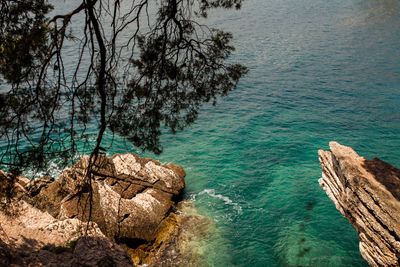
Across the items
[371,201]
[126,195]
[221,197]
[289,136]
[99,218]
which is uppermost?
[371,201]

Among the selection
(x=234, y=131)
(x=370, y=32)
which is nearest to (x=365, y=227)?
(x=234, y=131)

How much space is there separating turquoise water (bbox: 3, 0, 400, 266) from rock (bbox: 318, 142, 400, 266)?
2.79m

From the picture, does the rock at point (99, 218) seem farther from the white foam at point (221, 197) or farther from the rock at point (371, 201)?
the rock at point (371, 201)

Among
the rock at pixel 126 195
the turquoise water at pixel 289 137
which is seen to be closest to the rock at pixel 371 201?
the turquoise water at pixel 289 137

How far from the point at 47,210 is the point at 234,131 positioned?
527 inches

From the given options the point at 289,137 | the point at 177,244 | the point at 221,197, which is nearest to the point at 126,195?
the point at 177,244

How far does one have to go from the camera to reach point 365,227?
8.44 metres

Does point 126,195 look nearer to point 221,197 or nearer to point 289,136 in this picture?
point 221,197

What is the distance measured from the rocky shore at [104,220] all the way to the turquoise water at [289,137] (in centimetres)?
139

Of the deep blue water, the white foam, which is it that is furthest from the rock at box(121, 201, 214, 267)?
the white foam

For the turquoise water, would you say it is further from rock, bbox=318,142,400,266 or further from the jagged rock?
the jagged rock

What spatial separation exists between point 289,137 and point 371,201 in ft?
37.6

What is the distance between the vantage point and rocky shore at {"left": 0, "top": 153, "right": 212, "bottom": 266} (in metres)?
8.30

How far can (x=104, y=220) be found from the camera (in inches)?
432
